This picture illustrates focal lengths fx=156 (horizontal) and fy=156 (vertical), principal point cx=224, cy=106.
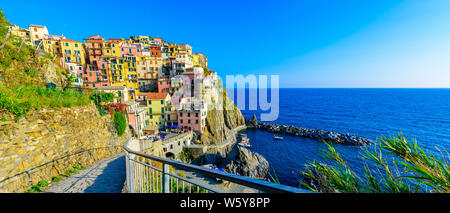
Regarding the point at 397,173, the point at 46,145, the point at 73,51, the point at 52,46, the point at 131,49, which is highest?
the point at 131,49

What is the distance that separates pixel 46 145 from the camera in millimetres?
7332

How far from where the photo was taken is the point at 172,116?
31.6 m

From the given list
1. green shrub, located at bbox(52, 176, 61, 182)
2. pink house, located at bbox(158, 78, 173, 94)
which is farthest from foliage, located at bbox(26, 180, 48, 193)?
pink house, located at bbox(158, 78, 173, 94)

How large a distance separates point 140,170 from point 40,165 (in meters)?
6.90

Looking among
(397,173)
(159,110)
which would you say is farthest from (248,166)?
(397,173)

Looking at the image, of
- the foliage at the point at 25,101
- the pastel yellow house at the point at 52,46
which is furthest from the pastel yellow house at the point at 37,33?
the foliage at the point at 25,101

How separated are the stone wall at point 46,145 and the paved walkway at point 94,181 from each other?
80cm

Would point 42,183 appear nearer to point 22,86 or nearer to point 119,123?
point 22,86

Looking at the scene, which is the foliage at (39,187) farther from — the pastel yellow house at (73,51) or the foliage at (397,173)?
the pastel yellow house at (73,51)

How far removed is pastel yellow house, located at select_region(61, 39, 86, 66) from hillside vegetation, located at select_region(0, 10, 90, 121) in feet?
81.2

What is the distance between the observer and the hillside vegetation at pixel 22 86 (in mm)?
6485

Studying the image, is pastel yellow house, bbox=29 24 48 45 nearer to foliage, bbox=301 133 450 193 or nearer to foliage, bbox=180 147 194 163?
foliage, bbox=180 147 194 163

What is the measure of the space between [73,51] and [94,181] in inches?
1528

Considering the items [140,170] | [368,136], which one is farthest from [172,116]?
[368,136]
